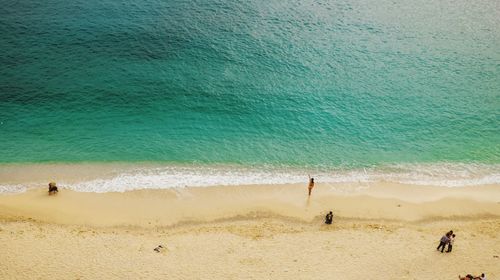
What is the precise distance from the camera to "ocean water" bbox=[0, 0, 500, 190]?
40.8m

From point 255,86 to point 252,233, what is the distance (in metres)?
24.1

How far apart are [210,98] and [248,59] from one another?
966 centimetres

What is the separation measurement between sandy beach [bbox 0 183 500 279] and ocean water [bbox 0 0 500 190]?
153 inches

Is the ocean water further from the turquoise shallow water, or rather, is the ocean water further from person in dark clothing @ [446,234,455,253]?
person in dark clothing @ [446,234,455,253]

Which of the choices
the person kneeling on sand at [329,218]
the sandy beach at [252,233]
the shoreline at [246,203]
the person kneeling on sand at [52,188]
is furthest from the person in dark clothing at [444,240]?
the person kneeling on sand at [52,188]

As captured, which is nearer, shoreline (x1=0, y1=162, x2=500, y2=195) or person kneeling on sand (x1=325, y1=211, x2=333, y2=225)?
person kneeling on sand (x1=325, y1=211, x2=333, y2=225)

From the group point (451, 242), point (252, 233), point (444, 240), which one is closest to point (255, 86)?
point (252, 233)

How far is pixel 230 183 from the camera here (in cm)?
3694

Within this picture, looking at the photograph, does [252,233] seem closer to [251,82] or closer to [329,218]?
[329,218]

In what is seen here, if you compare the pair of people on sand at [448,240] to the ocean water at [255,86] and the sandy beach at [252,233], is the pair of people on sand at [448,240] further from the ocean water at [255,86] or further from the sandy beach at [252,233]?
the ocean water at [255,86]

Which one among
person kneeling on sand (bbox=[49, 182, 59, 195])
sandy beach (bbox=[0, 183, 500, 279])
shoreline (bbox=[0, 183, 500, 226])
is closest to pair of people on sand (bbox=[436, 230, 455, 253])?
sandy beach (bbox=[0, 183, 500, 279])

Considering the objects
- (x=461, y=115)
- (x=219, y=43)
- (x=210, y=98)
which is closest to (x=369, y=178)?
(x=461, y=115)

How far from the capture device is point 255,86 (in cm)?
5056

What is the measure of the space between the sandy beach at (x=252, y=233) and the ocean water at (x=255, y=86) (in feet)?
12.7
